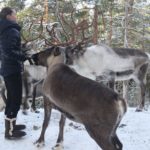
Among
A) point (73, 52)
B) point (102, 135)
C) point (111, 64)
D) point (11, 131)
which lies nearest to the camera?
point (102, 135)

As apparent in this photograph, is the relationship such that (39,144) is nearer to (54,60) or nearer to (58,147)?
(58,147)

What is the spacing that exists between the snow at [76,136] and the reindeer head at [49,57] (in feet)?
3.35

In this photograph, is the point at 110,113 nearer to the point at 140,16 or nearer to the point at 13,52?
the point at 13,52

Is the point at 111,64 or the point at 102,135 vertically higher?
the point at 102,135

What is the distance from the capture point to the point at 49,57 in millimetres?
6102

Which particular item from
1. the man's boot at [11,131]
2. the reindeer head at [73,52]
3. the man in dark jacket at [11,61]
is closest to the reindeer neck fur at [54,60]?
the man in dark jacket at [11,61]

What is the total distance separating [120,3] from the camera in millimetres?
22594

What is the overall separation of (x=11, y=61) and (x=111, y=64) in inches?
107

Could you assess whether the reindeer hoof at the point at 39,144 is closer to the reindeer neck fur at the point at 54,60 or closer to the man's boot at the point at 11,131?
the man's boot at the point at 11,131

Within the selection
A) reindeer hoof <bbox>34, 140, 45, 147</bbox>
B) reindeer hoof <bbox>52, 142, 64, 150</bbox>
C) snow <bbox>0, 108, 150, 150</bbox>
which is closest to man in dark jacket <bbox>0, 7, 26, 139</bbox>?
snow <bbox>0, 108, 150, 150</bbox>

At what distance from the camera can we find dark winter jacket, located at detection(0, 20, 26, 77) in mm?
5578

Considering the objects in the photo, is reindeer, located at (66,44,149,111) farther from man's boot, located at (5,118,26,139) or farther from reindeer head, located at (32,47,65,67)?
man's boot, located at (5,118,26,139)

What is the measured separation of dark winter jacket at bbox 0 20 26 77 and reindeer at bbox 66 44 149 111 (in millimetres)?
1877

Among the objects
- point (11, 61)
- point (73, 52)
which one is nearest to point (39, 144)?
point (11, 61)
